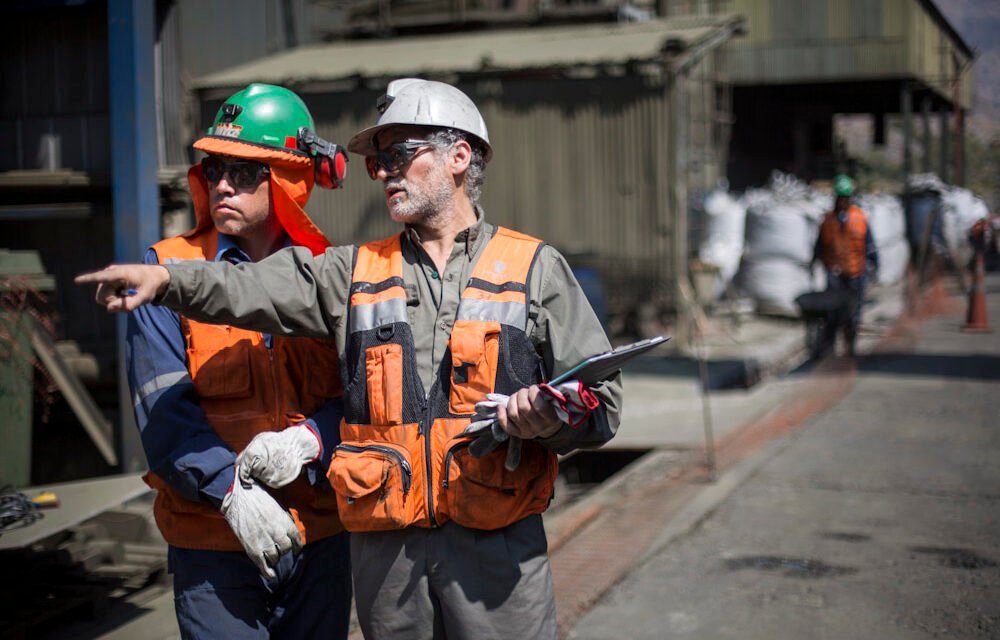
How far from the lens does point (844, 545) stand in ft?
18.3

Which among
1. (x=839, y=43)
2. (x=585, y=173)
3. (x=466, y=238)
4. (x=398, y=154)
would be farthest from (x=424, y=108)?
(x=839, y=43)

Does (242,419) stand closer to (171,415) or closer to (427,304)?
(171,415)

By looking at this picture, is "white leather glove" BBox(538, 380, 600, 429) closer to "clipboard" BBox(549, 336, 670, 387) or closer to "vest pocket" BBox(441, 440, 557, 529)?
"clipboard" BBox(549, 336, 670, 387)

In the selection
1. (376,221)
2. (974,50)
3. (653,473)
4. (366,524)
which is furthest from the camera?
(974,50)

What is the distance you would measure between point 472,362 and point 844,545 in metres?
3.59

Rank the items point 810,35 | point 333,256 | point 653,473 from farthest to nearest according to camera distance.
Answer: point 810,35 < point 653,473 < point 333,256

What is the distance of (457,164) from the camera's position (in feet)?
9.37

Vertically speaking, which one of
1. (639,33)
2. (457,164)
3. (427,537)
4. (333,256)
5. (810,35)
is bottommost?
(427,537)

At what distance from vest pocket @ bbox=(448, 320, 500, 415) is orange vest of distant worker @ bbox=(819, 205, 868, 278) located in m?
10.1

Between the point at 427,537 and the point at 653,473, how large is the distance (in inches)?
187

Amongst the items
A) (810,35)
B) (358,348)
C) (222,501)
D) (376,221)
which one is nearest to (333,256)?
(358,348)

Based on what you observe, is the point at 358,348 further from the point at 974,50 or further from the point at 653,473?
the point at 974,50

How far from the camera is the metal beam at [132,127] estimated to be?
5.76 m

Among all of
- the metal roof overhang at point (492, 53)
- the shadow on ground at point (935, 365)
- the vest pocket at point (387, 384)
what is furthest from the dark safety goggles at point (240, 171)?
the metal roof overhang at point (492, 53)
